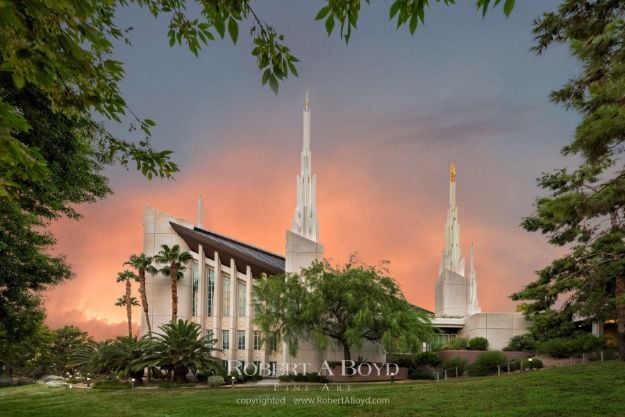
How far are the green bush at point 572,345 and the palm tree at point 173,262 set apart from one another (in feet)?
78.0

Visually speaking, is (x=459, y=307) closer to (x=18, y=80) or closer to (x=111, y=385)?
(x=111, y=385)

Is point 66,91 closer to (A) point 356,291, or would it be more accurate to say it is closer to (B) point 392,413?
(B) point 392,413

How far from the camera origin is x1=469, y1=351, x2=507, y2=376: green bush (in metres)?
33.3

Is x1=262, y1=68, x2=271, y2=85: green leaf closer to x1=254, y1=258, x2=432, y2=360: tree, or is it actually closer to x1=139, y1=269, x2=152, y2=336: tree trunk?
x1=254, y1=258, x2=432, y2=360: tree

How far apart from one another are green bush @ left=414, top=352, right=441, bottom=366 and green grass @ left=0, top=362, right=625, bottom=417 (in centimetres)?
1440

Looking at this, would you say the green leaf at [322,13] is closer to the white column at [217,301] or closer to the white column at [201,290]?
the white column at [217,301]

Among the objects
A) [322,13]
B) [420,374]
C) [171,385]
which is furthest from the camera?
[420,374]

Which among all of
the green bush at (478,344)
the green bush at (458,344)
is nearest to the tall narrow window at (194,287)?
the green bush at (458,344)

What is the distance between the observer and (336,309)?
110 ft

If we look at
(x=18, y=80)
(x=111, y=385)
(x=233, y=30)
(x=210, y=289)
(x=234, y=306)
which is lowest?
(x=111, y=385)

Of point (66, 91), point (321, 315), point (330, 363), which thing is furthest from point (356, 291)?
point (66, 91)

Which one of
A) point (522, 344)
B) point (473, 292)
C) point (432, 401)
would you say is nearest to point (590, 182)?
point (432, 401)

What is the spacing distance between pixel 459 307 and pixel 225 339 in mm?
20140

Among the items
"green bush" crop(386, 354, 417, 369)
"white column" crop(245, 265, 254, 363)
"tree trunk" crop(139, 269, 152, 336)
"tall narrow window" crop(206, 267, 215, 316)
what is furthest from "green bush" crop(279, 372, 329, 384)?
"tree trunk" crop(139, 269, 152, 336)
